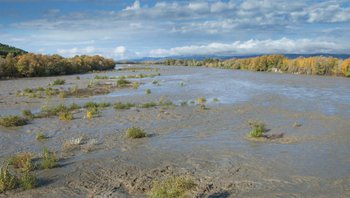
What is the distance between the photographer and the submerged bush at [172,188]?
9402 mm

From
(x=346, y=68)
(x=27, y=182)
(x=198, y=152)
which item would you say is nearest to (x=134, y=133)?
(x=198, y=152)

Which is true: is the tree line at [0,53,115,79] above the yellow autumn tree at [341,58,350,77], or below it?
above

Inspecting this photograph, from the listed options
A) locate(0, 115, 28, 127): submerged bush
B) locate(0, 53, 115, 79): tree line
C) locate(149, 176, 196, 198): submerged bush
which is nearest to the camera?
locate(149, 176, 196, 198): submerged bush

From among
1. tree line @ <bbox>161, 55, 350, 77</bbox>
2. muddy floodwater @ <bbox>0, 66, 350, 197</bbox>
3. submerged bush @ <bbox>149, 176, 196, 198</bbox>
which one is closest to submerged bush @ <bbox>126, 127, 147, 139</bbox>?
Result: muddy floodwater @ <bbox>0, 66, 350, 197</bbox>

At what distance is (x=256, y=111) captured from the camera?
86.3 ft

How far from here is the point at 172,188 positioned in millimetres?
9984

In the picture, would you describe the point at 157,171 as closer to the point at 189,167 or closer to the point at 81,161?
the point at 189,167

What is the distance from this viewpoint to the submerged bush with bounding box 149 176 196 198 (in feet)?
30.8

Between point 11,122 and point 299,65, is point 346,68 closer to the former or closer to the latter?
point 299,65

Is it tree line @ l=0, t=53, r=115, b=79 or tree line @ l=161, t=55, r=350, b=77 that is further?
tree line @ l=161, t=55, r=350, b=77

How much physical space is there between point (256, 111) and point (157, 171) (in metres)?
15.0

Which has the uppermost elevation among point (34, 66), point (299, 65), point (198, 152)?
point (34, 66)

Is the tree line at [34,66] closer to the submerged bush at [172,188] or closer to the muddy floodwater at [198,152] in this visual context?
the muddy floodwater at [198,152]

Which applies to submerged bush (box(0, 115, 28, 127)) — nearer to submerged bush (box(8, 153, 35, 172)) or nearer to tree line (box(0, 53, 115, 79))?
submerged bush (box(8, 153, 35, 172))
